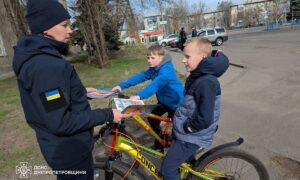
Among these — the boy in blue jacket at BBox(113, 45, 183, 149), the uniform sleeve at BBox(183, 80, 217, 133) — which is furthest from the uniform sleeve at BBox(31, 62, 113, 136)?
the boy in blue jacket at BBox(113, 45, 183, 149)

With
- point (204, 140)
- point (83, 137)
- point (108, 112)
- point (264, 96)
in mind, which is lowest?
point (264, 96)

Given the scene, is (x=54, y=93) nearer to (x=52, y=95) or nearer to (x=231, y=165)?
(x=52, y=95)

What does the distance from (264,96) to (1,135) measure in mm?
5754

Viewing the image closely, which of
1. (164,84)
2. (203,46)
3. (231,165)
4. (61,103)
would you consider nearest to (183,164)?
(231,165)

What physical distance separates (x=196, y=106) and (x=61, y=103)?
1182mm

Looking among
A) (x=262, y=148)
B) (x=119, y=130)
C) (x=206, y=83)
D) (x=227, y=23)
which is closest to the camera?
(x=206, y=83)

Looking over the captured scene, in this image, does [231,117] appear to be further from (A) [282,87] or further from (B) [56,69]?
(B) [56,69]

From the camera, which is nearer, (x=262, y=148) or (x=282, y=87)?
(x=262, y=148)

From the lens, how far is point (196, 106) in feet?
7.92

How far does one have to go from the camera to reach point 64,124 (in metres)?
1.73

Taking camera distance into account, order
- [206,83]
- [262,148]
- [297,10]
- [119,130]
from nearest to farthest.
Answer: [206,83] → [119,130] → [262,148] → [297,10]

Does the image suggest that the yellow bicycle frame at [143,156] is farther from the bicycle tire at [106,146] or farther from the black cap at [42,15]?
the black cap at [42,15]

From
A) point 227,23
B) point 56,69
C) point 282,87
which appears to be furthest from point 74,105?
point 227,23

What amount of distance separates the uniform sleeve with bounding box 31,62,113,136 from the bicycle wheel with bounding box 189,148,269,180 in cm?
128
